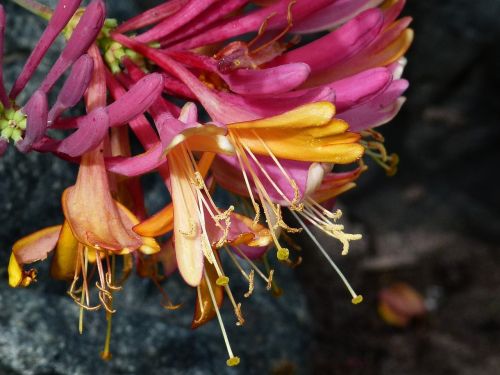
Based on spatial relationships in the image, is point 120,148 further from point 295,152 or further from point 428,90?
point 428,90

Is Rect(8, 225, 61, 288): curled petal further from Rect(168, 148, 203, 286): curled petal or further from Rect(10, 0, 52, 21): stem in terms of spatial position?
Rect(10, 0, 52, 21): stem

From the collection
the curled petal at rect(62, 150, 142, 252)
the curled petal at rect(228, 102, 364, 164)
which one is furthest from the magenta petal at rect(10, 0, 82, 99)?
the curled petal at rect(228, 102, 364, 164)

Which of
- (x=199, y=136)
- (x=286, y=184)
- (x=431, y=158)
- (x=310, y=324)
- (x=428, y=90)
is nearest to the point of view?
(x=199, y=136)

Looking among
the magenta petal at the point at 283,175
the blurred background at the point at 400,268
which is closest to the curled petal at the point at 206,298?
the magenta petal at the point at 283,175

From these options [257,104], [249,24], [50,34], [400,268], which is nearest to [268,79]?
[257,104]

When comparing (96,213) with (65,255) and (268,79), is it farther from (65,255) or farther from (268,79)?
(268,79)

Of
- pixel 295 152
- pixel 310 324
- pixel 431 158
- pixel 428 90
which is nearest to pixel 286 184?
pixel 295 152

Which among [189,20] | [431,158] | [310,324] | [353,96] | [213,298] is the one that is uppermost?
[189,20]

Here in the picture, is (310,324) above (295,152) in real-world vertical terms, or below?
below
